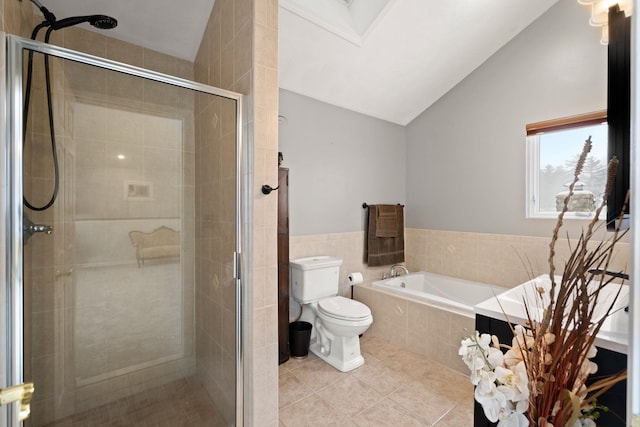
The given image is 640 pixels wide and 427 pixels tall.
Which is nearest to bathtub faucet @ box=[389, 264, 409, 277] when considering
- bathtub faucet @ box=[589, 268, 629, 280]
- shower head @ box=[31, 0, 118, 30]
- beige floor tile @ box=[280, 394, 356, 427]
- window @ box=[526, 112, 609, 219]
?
window @ box=[526, 112, 609, 219]

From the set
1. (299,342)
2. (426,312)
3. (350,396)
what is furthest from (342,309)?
(426,312)

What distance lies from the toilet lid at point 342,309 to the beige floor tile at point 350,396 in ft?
1.47

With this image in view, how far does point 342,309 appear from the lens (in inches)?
94.0

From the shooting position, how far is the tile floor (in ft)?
5.90

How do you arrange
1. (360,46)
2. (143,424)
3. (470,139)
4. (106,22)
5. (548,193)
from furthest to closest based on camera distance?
(470,139)
(548,193)
(360,46)
(143,424)
(106,22)

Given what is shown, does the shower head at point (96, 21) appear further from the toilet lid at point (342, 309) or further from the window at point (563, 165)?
the window at point (563, 165)

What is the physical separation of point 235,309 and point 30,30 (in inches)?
70.4

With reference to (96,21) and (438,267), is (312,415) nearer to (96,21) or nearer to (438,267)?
(438,267)

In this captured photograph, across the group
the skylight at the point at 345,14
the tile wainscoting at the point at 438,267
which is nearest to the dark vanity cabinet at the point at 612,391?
the tile wainscoting at the point at 438,267

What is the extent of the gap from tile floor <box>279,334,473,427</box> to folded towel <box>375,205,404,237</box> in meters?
1.30

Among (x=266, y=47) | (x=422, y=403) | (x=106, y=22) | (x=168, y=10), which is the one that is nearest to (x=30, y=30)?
(x=106, y=22)

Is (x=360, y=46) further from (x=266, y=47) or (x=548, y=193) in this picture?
(x=548, y=193)

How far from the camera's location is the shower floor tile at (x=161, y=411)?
4.76 ft

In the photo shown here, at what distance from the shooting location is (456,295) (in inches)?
124
